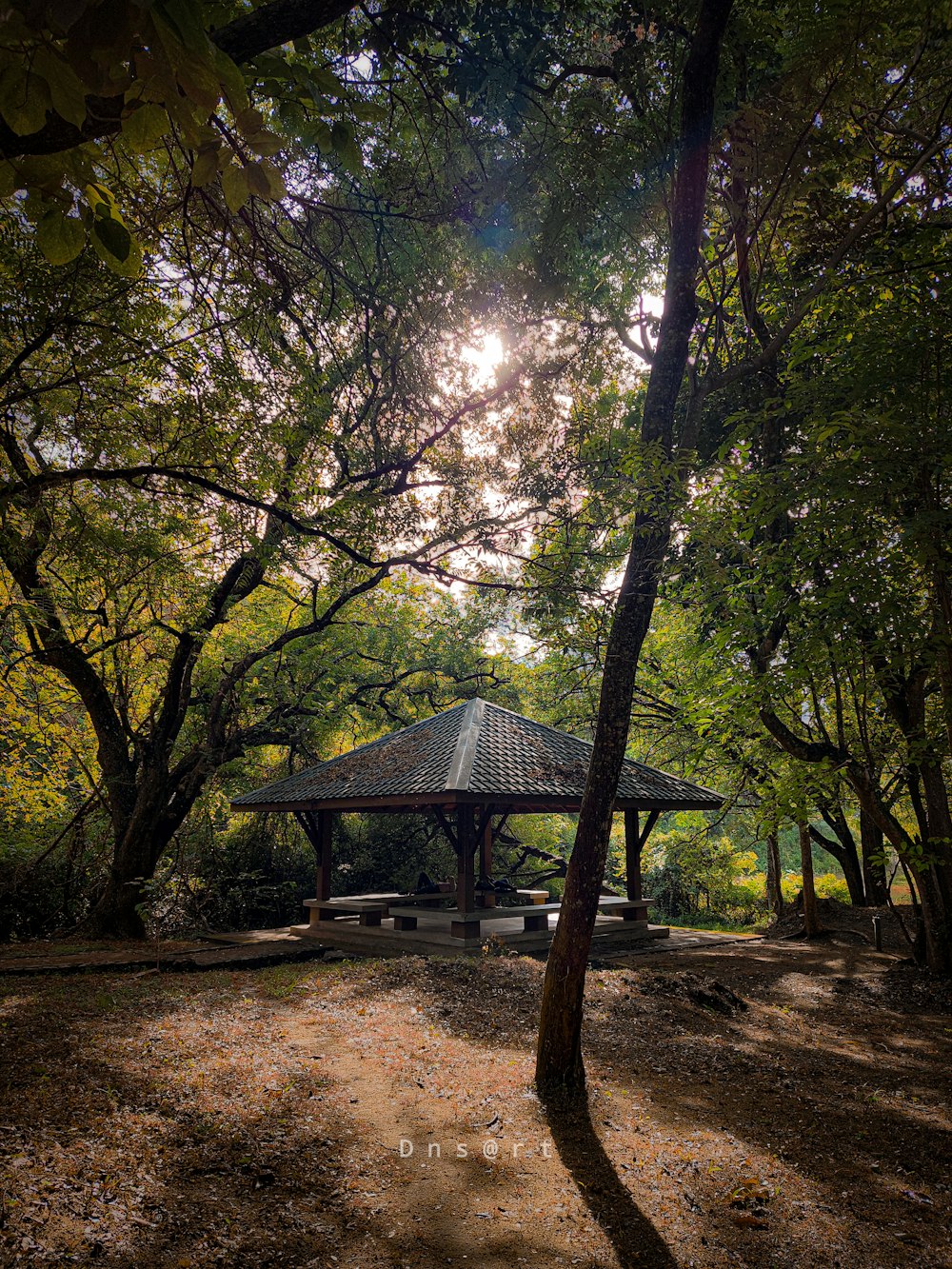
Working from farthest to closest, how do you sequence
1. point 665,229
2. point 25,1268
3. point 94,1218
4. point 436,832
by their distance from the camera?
point 436,832, point 665,229, point 94,1218, point 25,1268

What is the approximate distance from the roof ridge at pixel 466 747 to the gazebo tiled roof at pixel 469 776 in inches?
0.6

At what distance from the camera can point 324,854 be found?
13703 millimetres

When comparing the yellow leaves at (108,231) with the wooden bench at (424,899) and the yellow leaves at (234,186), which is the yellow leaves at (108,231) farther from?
the wooden bench at (424,899)

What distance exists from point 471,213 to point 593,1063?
7.92m

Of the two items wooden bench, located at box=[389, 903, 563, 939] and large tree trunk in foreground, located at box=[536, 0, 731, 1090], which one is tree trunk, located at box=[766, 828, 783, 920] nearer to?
wooden bench, located at box=[389, 903, 563, 939]

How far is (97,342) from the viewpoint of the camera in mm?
7082

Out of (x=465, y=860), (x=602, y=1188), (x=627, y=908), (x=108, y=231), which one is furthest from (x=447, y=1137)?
(x=627, y=908)

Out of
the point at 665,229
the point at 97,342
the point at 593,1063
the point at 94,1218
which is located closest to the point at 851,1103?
the point at 593,1063

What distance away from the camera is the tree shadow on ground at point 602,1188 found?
3257 millimetres

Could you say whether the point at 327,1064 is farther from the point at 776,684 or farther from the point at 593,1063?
the point at 776,684

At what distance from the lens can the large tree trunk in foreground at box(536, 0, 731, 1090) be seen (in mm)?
5125

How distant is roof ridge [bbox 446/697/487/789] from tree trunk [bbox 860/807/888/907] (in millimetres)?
5754

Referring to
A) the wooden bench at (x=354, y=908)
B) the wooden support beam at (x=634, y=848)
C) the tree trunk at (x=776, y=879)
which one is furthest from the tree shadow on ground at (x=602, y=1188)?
the tree trunk at (x=776, y=879)

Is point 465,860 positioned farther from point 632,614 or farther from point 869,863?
point 632,614
